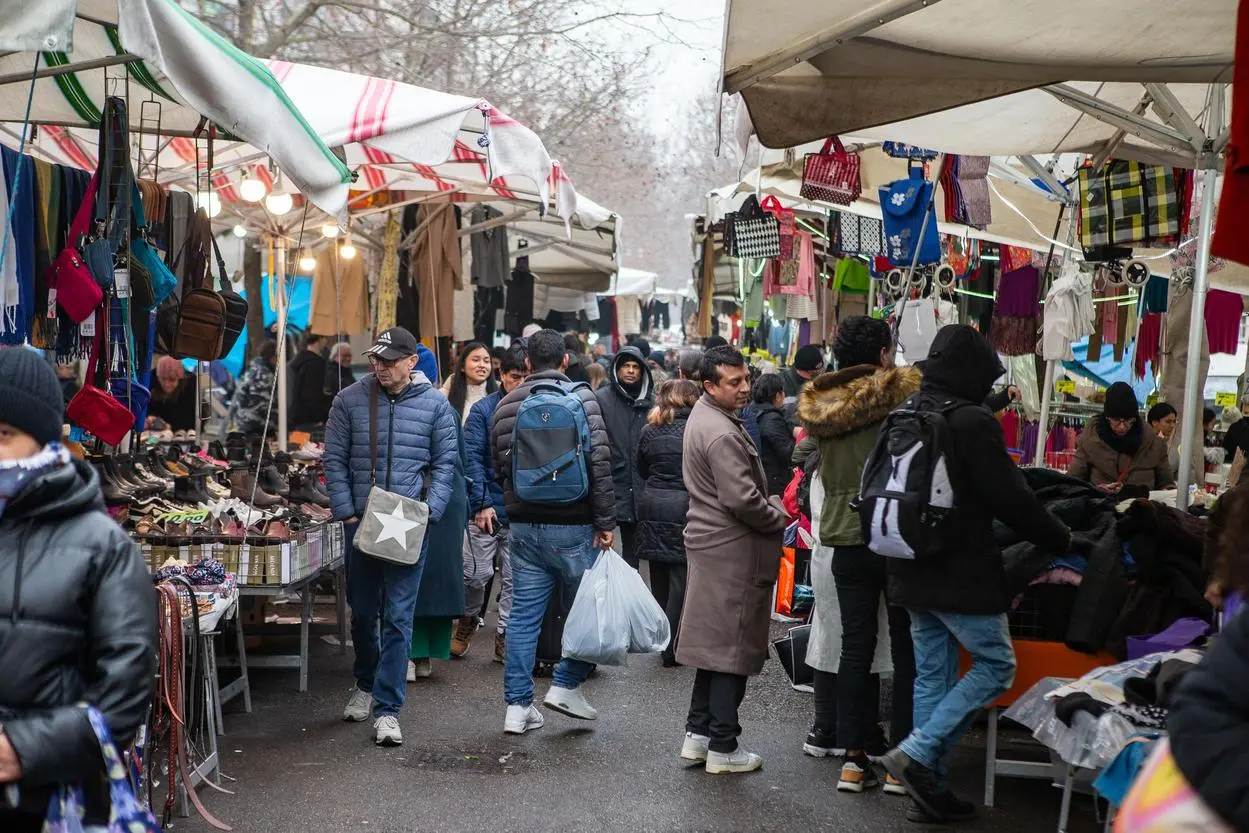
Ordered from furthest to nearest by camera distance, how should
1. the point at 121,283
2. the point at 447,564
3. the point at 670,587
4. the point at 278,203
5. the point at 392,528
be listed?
the point at 278,203 < the point at 670,587 < the point at 447,564 < the point at 392,528 < the point at 121,283

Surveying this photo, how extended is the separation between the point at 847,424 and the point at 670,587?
271 cm

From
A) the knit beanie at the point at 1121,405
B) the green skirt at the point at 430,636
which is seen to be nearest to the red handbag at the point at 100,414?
the green skirt at the point at 430,636

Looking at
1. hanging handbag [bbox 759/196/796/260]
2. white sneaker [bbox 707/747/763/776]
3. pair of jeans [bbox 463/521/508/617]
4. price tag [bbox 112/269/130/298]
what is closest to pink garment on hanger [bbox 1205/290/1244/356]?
hanging handbag [bbox 759/196/796/260]

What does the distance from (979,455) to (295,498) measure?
4.80 metres

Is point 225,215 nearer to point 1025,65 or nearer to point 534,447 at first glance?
point 534,447

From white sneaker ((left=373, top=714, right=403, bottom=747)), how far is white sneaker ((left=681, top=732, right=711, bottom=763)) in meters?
1.50

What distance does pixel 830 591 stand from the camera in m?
6.92

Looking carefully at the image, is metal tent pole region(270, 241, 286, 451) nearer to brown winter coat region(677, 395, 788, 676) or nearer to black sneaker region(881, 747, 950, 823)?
brown winter coat region(677, 395, 788, 676)

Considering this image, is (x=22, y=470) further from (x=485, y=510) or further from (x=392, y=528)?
(x=485, y=510)

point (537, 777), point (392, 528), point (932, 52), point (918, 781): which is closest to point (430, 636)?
point (392, 528)

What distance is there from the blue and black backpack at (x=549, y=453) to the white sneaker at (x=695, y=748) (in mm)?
1396

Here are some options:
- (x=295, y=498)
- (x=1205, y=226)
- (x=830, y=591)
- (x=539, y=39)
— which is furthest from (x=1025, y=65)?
(x=539, y=39)

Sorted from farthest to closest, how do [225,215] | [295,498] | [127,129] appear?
[225,215]
[295,498]
[127,129]

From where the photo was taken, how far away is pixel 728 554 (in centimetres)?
663
